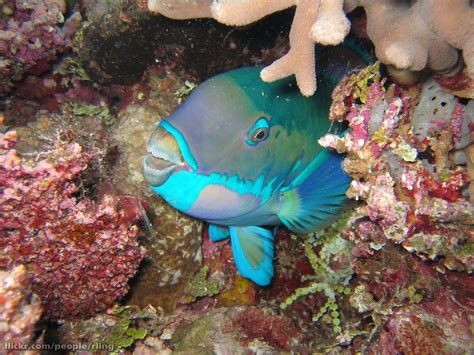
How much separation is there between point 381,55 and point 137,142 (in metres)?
2.17

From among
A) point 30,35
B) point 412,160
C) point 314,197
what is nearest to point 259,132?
point 314,197

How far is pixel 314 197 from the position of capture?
319 cm

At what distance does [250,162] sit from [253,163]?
0.12ft

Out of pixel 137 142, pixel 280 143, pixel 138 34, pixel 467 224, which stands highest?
pixel 138 34

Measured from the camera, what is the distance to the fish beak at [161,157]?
233cm

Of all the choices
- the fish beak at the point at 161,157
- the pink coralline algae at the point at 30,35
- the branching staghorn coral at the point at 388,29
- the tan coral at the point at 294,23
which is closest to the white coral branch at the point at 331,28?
the branching staghorn coral at the point at 388,29

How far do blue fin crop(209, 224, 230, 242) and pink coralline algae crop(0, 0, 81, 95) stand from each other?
2475 millimetres

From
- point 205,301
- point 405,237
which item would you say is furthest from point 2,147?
point 405,237

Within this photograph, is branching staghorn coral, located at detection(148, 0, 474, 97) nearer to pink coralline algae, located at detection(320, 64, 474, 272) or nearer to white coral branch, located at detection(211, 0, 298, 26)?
white coral branch, located at detection(211, 0, 298, 26)

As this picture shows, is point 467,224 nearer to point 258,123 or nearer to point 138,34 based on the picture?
point 258,123

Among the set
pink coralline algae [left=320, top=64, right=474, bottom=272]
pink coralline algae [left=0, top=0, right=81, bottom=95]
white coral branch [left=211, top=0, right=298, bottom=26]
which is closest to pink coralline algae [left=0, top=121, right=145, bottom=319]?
white coral branch [left=211, top=0, right=298, bottom=26]

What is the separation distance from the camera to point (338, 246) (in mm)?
3703

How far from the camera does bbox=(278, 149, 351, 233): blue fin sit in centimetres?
316

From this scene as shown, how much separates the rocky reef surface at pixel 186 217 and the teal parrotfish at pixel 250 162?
39 centimetres
